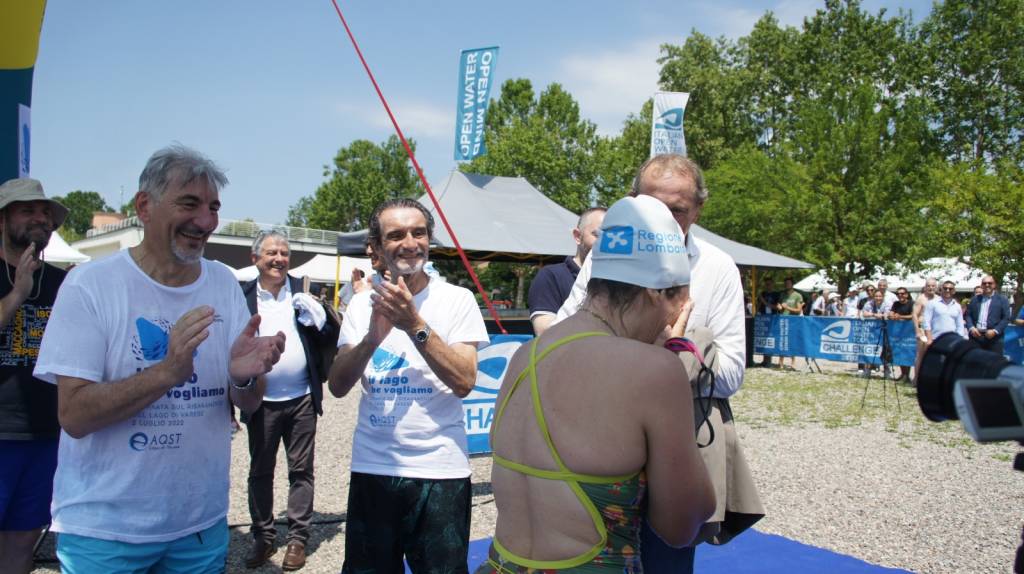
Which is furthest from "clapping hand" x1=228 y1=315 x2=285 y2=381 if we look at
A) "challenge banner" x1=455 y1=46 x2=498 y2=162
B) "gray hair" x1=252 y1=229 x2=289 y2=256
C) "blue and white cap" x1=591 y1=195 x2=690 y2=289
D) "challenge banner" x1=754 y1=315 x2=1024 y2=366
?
"challenge banner" x1=455 y1=46 x2=498 y2=162

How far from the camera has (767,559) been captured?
4.38m

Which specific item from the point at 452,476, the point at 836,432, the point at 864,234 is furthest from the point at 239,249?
the point at 452,476

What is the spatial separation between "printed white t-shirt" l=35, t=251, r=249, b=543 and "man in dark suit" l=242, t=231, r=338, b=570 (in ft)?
7.46

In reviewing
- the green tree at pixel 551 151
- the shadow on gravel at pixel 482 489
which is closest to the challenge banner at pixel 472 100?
the shadow on gravel at pixel 482 489

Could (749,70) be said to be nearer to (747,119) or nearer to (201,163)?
(747,119)

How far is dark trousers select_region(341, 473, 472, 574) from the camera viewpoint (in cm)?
268

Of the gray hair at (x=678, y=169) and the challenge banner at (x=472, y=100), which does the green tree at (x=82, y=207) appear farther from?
the gray hair at (x=678, y=169)

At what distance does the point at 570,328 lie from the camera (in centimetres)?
174

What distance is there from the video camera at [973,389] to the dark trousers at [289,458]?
155 inches

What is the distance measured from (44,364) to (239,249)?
47.3 meters

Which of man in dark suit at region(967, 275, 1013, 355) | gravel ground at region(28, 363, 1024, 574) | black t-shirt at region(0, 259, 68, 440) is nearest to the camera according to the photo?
black t-shirt at region(0, 259, 68, 440)

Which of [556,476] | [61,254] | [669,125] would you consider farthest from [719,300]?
[61,254]

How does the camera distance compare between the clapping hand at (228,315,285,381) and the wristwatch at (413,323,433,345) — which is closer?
the clapping hand at (228,315,285,381)

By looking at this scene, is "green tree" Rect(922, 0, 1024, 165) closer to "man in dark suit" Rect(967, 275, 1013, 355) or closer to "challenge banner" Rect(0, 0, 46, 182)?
"man in dark suit" Rect(967, 275, 1013, 355)
